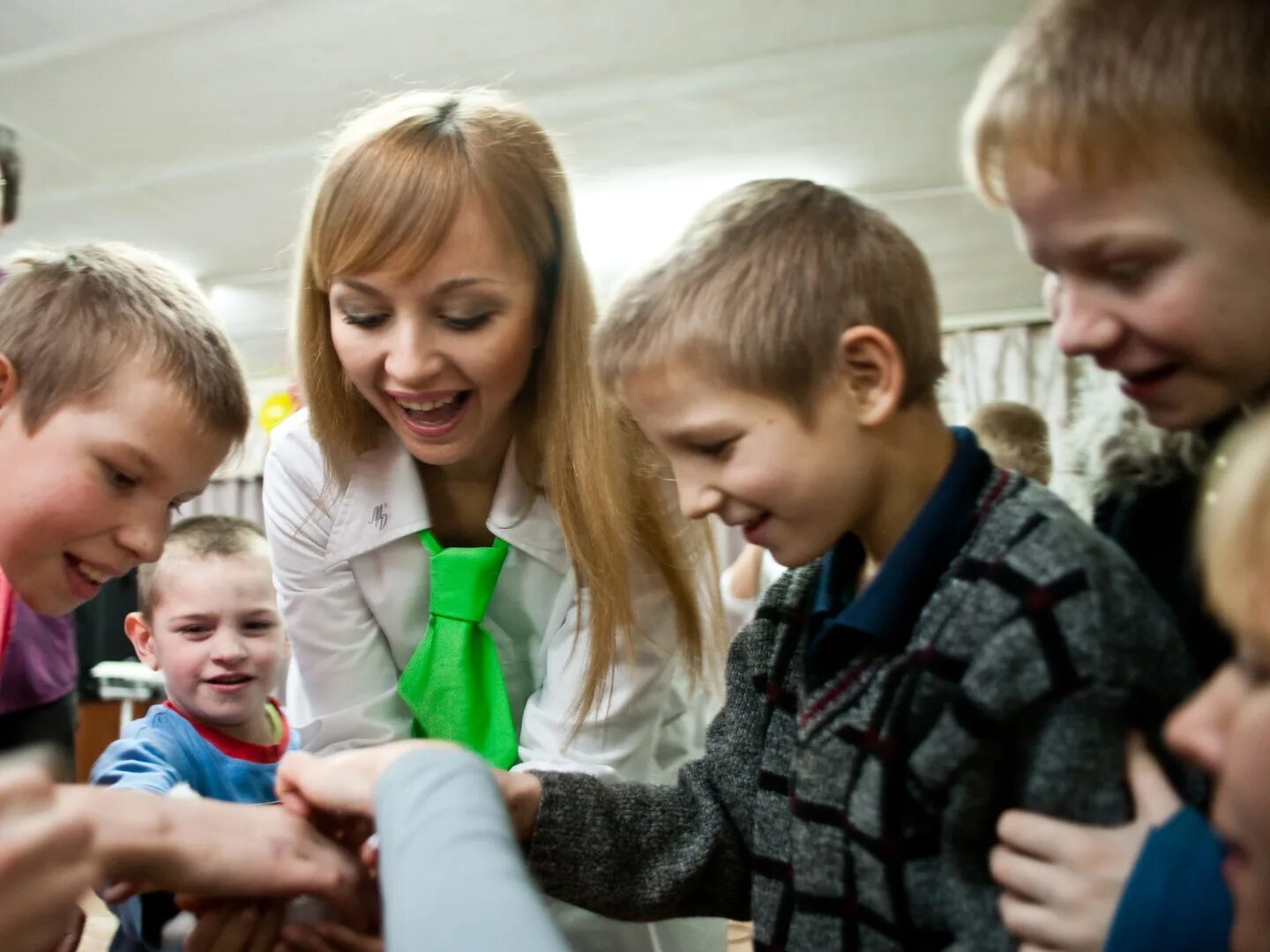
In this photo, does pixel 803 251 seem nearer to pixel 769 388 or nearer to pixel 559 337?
pixel 769 388

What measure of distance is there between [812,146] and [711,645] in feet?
6.86

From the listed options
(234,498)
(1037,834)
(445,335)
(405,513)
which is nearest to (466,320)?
(445,335)

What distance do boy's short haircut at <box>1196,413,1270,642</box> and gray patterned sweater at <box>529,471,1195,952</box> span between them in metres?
0.11

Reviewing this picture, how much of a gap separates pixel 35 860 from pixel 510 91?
231 cm

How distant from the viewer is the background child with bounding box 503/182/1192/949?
1.98ft

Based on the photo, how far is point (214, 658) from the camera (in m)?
1.41

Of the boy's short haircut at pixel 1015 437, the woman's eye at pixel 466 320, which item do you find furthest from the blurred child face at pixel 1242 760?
the boy's short haircut at pixel 1015 437

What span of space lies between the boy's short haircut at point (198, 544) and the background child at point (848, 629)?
34.9 inches

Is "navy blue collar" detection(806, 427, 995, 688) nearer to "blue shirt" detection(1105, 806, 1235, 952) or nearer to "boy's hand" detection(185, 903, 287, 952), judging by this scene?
"blue shirt" detection(1105, 806, 1235, 952)

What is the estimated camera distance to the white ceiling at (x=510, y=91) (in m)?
2.21

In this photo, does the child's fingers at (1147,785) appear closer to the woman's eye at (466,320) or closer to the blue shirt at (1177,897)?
the blue shirt at (1177,897)

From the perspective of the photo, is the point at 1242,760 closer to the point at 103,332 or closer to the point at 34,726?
the point at 103,332

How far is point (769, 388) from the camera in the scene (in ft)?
2.37

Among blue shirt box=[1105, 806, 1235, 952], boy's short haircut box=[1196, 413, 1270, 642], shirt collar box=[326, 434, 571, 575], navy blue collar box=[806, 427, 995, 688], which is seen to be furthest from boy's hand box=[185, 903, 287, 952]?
boy's short haircut box=[1196, 413, 1270, 642]
